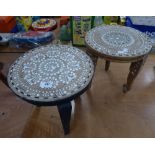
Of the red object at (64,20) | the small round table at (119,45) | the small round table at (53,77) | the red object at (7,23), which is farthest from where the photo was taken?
the red object at (64,20)

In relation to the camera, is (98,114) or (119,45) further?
(98,114)

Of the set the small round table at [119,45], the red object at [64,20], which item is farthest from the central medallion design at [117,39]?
the red object at [64,20]

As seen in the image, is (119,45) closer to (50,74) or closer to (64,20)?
(50,74)

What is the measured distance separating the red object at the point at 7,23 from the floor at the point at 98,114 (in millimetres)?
804

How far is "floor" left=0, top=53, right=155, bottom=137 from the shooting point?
1.08 meters

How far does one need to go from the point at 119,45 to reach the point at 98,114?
51 centimetres

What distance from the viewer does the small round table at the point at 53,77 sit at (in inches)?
30.1

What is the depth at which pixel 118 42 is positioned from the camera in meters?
1.08

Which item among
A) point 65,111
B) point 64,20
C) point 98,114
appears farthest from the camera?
point 64,20

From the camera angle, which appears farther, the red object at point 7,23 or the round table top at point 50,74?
the red object at point 7,23

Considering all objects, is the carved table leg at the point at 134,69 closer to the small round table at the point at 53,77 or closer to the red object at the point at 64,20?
the small round table at the point at 53,77

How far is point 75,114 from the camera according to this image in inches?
46.6

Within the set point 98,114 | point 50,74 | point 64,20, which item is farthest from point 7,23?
point 98,114

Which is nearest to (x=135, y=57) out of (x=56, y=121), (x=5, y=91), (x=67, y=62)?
(x=67, y=62)
